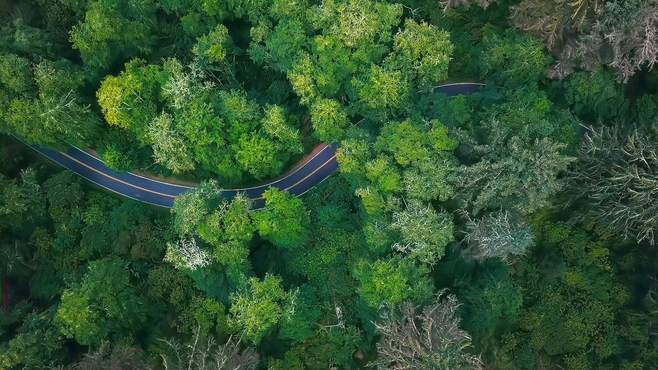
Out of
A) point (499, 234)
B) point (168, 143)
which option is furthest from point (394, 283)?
point (168, 143)

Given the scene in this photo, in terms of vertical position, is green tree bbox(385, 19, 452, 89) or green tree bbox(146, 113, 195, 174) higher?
green tree bbox(385, 19, 452, 89)

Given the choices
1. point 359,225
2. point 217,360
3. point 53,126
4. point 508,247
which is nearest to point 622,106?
point 508,247

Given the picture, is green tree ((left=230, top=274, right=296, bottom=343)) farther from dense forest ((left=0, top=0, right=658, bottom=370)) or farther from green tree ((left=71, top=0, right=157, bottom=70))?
green tree ((left=71, top=0, right=157, bottom=70))

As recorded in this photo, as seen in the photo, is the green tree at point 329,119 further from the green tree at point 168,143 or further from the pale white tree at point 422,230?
the green tree at point 168,143

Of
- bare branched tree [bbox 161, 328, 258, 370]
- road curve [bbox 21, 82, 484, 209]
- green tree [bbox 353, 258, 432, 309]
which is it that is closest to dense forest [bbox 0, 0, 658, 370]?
green tree [bbox 353, 258, 432, 309]

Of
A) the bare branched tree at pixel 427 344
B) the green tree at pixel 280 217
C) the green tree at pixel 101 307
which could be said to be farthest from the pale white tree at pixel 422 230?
the green tree at pixel 101 307

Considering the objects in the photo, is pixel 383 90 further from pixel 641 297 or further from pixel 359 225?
pixel 641 297
